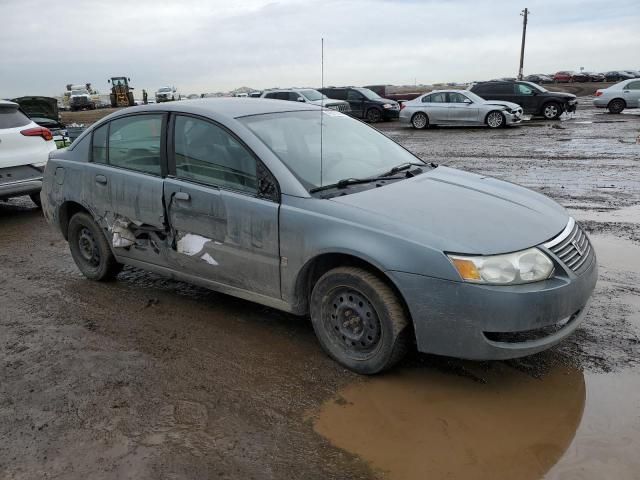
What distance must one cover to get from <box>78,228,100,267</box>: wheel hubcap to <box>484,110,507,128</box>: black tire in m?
17.7

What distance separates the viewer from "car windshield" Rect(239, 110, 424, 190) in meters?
3.89

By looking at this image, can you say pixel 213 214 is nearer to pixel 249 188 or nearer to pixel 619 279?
pixel 249 188

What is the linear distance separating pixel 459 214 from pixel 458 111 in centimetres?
1837

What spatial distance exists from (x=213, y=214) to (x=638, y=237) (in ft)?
16.1

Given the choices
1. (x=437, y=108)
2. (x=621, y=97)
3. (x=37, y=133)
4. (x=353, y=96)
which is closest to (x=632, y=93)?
(x=621, y=97)

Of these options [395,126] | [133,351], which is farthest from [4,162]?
[395,126]

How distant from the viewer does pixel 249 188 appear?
386 centimetres

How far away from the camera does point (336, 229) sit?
3.40m

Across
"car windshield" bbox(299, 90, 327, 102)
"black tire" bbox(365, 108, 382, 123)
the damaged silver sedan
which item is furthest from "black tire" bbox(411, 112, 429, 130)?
the damaged silver sedan

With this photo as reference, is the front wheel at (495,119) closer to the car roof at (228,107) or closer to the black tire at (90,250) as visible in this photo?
the car roof at (228,107)

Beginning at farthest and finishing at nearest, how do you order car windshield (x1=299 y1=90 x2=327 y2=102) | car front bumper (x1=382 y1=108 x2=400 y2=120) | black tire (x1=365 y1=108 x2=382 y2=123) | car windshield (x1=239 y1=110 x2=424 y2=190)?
1. black tire (x1=365 y1=108 x2=382 y2=123)
2. car front bumper (x1=382 y1=108 x2=400 y2=120)
3. car windshield (x1=299 y1=90 x2=327 y2=102)
4. car windshield (x1=239 y1=110 x2=424 y2=190)

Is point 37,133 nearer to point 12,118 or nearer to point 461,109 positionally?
point 12,118

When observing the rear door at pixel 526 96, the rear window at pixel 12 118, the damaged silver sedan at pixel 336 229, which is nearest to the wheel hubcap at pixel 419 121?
the rear door at pixel 526 96

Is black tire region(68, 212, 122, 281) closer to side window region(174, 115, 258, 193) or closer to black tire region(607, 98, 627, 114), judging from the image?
side window region(174, 115, 258, 193)
